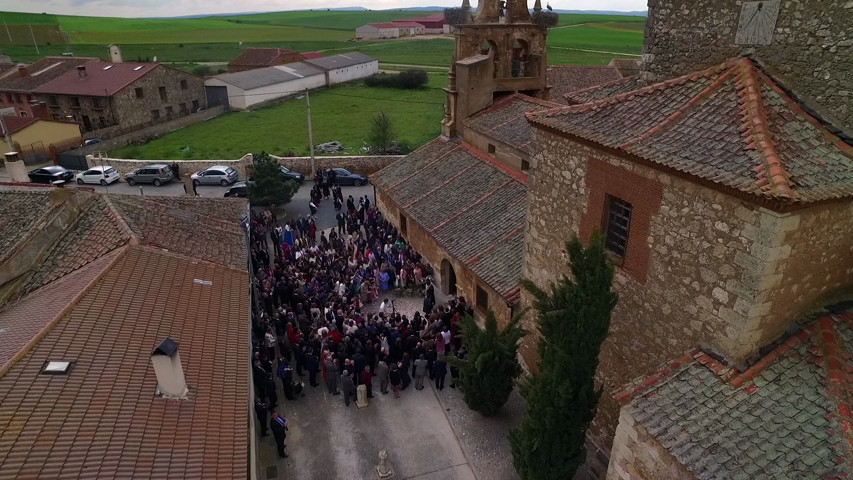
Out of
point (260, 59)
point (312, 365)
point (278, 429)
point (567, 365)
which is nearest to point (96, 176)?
point (312, 365)

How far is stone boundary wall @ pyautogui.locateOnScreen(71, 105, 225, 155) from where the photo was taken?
42219 mm

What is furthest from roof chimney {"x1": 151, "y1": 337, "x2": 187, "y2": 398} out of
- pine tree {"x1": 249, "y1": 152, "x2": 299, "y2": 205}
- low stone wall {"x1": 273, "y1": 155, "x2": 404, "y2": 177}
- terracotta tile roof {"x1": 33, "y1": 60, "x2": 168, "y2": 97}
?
terracotta tile roof {"x1": 33, "y1": 60, "x2": 168, "y2": 97}

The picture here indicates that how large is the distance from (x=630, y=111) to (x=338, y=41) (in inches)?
5116

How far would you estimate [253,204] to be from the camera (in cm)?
2722

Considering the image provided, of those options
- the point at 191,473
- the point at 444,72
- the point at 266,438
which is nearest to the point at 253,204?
the point at 266,438

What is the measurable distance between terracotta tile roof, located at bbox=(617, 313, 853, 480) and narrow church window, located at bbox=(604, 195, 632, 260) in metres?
2.27

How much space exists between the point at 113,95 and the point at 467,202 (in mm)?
39456

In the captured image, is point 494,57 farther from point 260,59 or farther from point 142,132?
point 260,59

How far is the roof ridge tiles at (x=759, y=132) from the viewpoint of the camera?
6781 millimetres

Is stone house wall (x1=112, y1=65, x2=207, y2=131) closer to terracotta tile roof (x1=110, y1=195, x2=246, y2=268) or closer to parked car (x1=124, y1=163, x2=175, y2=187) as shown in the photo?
parked car (x1=124, y1=163, x2=175, y2=187)

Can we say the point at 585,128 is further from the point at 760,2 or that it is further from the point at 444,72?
the point at 444,72

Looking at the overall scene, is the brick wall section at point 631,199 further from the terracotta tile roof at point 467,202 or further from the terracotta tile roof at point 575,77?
the terracotta tile roof at point 575,77

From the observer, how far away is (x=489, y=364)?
1262 cm

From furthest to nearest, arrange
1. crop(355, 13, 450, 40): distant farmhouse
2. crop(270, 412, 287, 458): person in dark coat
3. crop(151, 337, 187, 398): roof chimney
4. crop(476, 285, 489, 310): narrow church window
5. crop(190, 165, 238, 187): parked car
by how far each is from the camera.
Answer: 1. crop(355, 13, 450, 40): distant farmhouse
2. crop(190, 165, 238, 187): parked car
3. crop(476, 285, 489, 310): narrow church window
4. crop(270, 412, 287, 458): person in dark coat
5. crop(151, 337, 187, 398): roof chimney
